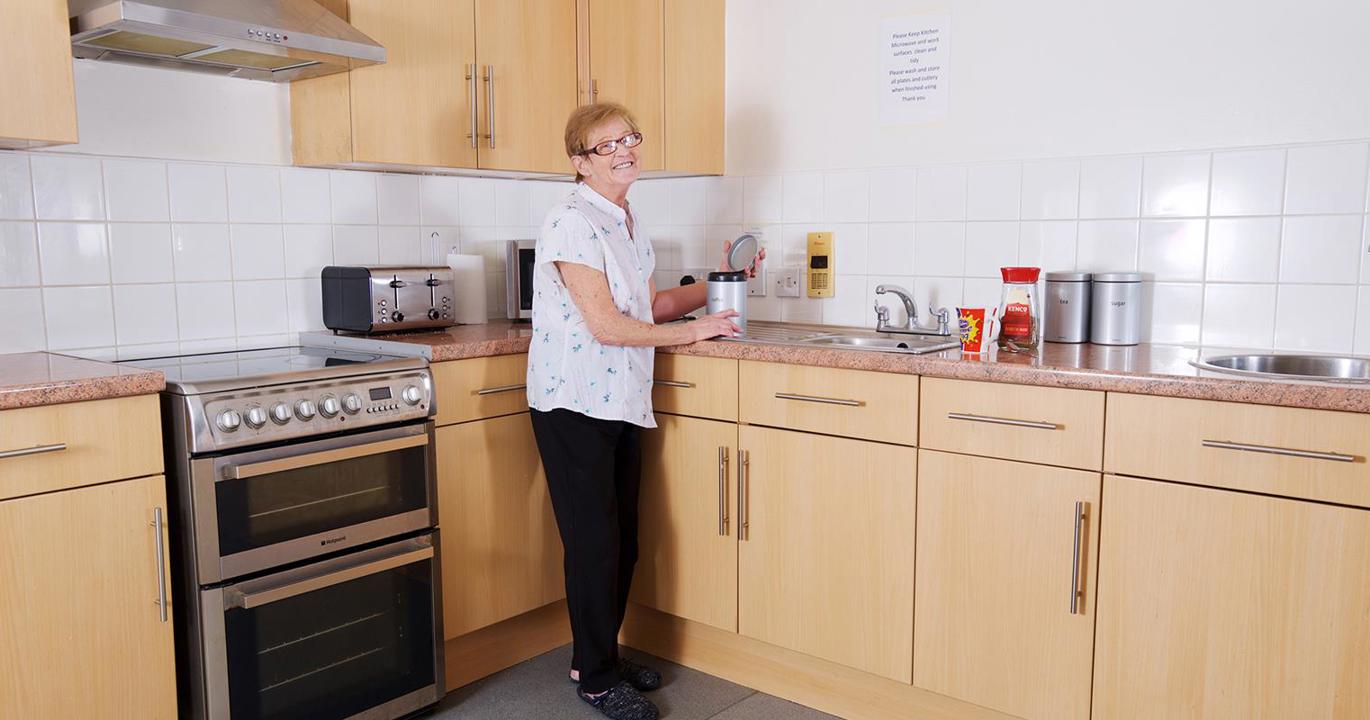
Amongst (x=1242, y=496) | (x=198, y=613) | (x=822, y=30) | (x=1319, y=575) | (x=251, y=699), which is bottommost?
(x=251, y=699)

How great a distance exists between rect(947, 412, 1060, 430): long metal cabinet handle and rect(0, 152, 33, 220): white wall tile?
6.90ft

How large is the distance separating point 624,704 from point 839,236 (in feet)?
4.72

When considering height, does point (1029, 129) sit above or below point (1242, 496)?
above

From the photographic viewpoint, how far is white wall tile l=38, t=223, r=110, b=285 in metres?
2.30

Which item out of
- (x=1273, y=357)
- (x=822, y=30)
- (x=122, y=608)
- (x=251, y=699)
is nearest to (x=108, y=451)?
(x=122, y=608)

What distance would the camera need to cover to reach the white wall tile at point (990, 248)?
2607mm

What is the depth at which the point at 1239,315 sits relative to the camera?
7.55 feet

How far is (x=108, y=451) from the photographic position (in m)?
1.85

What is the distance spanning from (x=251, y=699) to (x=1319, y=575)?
2029 millimetres

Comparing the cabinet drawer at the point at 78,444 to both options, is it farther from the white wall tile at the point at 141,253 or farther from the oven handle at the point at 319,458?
the white wall tile at the point at 141,253

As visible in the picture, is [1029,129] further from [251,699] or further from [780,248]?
[251,699]

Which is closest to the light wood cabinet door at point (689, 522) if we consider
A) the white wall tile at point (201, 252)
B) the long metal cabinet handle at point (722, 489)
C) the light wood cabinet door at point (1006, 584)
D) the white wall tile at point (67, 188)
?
the long metal cabinet handle at point (722, 489)

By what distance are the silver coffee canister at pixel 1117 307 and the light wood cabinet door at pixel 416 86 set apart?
167 centimetres

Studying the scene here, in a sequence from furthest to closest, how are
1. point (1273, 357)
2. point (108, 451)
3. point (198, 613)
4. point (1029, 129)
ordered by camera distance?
point (1029, 129)
point (1273, 357)
point (198, 613)
point (108, 451)
